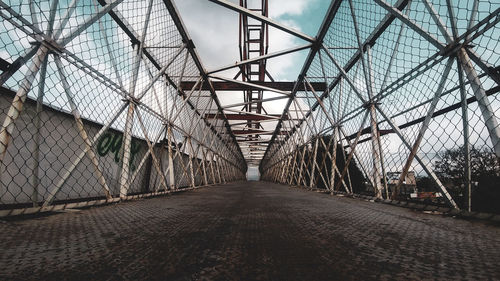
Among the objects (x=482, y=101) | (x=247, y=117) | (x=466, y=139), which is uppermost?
(x=247, y=117)

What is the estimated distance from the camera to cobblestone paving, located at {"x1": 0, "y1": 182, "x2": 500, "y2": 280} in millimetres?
691

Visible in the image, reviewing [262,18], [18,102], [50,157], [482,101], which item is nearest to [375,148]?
[482,101]

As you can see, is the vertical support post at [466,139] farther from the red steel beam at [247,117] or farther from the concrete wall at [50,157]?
the red steel beam at [247,117]

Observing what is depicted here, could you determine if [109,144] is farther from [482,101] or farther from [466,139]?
[482,101]

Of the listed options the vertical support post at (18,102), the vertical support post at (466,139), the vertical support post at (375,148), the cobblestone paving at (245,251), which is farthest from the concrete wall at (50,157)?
the vertical support post at (375,148)

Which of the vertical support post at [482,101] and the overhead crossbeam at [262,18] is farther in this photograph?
the overhead crossbeam at [262,18]

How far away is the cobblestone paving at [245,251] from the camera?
691 mm

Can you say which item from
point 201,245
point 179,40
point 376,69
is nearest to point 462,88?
point 376,69

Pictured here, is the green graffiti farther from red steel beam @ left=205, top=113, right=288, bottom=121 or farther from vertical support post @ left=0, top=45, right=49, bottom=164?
red steel beam @ left=205, top=113, right=288, bottom=121

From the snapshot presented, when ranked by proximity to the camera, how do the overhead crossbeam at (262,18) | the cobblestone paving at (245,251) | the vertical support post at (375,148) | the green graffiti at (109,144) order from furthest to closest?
1. the overhead crossbeam at (262,18)
2. the green graffiti at (109,144)
3. the vertical support post at (375,148)
4. the cobblestone paving at (245,251)

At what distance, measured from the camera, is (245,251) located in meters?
0.90

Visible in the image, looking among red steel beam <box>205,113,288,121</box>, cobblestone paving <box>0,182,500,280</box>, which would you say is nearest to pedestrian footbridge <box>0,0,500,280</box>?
cobblestone paving <box>0,182,500,280</box>

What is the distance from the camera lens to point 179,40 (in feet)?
18.4

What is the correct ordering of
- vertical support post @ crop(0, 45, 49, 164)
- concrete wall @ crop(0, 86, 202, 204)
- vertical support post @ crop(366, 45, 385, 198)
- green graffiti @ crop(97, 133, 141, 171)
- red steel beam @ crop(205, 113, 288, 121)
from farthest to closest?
red steel beam @ crop(205, 113, 288, 121) < green graffiti @ crop(97, 133, 141, 171) < vertical support post @ crop(366, 45, 385, 198) < concrete wall @ crop(0, 86, 202, 204) < vertical support post @ crop(0, 45, 49, 164)
